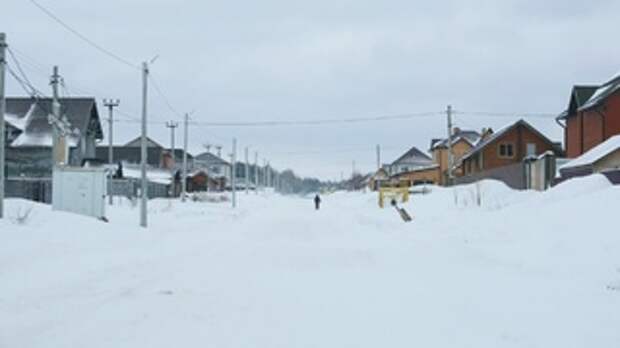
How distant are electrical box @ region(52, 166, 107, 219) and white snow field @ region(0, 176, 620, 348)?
352 cm

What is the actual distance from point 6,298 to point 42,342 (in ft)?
9.94

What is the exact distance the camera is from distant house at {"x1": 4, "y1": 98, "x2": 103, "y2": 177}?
50.0 m

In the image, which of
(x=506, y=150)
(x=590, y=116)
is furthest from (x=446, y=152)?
(x=590, y=116)

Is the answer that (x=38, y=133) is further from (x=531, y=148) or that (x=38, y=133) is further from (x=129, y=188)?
(x=531, y=148)

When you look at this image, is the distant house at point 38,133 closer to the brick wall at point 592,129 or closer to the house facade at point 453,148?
the brick wall at point 592,129

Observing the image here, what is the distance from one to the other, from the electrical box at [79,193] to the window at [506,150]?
42.2m

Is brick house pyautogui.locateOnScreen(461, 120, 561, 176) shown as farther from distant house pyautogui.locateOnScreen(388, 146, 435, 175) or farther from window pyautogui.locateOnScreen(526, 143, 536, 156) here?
distant house pyautogui.locateOnScreen(388, 146, 435, 175)

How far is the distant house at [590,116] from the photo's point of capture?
37.5 m

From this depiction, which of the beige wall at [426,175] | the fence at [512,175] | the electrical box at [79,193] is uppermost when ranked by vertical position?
the beige wall at [426,175]

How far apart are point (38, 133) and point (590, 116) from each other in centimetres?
3914

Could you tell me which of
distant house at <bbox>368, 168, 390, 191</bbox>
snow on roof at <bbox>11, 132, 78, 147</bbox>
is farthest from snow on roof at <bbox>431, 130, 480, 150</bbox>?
snow on roof at <bbox>11, 132, 78, 147</bbox>

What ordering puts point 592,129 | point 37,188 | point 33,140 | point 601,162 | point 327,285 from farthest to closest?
1. point 33,140
2. point 37,188
3. point 592,129
4. point 601,162
5. point 327,285

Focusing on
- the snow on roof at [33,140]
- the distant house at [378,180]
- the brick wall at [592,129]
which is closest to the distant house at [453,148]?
the distant house at [378,180]

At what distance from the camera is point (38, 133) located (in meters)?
51.3
